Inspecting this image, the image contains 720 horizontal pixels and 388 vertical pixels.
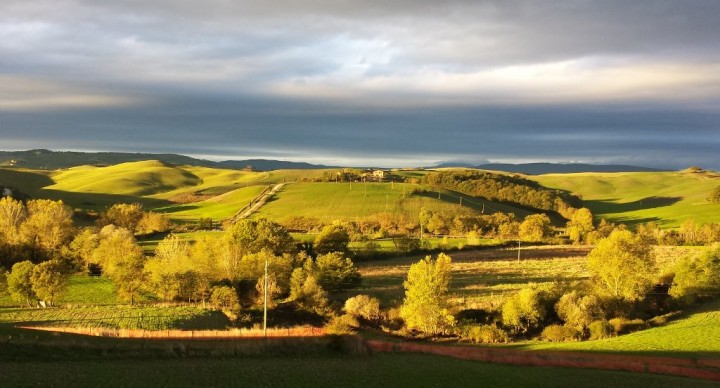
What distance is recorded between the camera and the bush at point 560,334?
1934 inches

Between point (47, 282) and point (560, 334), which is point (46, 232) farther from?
point (560, 334)

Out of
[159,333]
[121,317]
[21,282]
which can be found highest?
[21,282]

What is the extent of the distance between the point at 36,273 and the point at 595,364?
2091 inches

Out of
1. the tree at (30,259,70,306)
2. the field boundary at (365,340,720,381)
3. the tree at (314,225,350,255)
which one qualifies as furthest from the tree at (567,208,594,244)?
the tree at (30,259,70,306)

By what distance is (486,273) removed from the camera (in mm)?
79812

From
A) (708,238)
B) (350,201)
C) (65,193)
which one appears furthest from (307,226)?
(65,193)

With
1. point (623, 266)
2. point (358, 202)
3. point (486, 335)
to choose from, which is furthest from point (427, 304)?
point (358, 202)

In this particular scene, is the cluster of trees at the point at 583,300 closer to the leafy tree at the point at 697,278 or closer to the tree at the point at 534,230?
the leafy tree at the point at 697,278

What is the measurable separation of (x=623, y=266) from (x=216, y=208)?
129 m

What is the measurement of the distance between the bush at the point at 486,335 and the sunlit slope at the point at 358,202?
86.8 metres

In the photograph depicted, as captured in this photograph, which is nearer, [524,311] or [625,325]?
[625,325]

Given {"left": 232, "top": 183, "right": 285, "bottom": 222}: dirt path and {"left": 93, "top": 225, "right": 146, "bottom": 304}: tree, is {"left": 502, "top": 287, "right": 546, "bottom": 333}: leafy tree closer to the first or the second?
{"left": 93, "top": 225, "right": 146, "bottom": 304}: tree

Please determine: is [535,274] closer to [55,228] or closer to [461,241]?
[461,241]

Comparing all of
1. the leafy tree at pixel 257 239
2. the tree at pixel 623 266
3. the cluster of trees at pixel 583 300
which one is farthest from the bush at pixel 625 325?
the leafy tree at pixel 257 239
